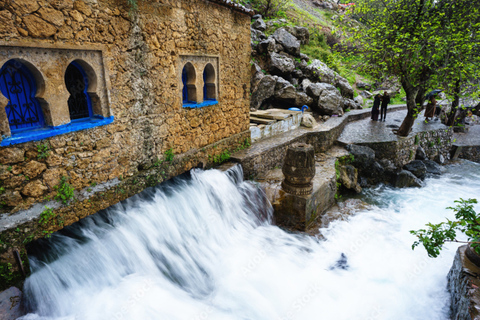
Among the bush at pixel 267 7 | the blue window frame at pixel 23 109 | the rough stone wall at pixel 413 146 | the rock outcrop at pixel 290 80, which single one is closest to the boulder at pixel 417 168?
the rough stone wall at pixel 413 146

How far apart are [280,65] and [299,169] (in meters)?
9.28

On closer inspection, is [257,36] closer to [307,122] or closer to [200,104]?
[307,122]

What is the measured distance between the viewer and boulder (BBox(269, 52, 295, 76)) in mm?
13961

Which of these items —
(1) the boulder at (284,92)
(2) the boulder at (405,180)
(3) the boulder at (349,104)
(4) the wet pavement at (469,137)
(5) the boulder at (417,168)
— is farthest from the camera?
(3) the boulder at (349,104)

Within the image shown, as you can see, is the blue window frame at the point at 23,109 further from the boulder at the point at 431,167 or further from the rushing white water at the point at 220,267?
the boulder at the point at 431,167

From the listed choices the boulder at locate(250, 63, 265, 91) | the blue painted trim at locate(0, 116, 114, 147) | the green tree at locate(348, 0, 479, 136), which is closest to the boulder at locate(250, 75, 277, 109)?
the boulder at locate(250, 63, 265, 91)

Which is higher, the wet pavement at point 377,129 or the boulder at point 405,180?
the wet pavement at point 377,129

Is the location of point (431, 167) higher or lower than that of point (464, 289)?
lower

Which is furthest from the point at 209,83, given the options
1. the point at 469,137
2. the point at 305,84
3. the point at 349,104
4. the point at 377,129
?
the point at 469,137

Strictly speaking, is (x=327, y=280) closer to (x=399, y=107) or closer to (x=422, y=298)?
(x=422, y=298)

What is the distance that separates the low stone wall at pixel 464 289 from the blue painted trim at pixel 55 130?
5597 mm

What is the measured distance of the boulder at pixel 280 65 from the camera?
14.0m

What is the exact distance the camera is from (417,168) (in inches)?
437

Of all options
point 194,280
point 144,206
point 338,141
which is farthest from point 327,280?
point 338,141
